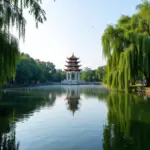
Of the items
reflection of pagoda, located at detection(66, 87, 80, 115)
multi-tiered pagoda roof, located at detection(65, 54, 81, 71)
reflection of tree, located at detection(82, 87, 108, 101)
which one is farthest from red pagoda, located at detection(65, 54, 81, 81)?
reflection of pagoda, located at detection(66, 87, 80, 115)

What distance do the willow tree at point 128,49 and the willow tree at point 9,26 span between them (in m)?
14.4

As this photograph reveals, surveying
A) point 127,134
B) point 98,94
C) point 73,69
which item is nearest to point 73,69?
point 73,69

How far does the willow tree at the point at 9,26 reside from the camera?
236 inches

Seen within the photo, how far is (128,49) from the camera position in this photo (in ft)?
68.3

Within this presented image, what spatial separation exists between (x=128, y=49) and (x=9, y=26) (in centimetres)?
1566

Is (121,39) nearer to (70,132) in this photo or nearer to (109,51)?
(109,51)

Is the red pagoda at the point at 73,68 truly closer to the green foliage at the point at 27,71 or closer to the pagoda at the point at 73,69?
the pagoda at the point at 73,69

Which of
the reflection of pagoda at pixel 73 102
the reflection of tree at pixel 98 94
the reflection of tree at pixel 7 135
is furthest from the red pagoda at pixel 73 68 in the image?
the reflection of tree at pixel 7 135

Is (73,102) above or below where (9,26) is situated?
below

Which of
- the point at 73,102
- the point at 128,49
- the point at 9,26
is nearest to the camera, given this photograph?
the point at 9,26

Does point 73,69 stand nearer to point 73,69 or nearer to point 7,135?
point 73,69

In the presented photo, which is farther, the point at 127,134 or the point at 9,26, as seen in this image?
the point at 127,134

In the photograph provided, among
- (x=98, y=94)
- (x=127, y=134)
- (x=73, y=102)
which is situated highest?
(x=98, y=94)

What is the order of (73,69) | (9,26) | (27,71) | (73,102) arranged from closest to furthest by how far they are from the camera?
(9,26) → (73,102) → (27,71) → (73,69)
